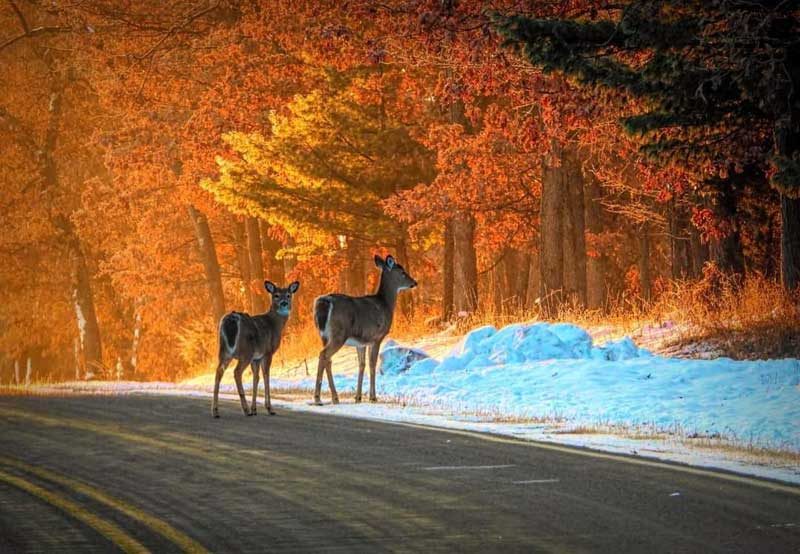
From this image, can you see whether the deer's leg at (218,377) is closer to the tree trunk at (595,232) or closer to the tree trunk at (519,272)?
the tree trunk at (595,232)

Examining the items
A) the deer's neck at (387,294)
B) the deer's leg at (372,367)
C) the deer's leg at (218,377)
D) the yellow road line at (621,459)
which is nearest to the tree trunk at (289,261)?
the deer's neck at (387,294)

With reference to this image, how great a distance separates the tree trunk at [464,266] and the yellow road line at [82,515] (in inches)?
997

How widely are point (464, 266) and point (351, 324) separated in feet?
57.0

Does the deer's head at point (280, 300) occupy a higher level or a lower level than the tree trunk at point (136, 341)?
lower

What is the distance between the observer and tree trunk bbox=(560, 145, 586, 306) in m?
37.5

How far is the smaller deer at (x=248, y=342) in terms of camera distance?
713 inches

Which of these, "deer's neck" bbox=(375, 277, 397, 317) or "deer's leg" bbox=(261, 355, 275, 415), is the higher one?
"deer's neck" bbox=(375, 277, 397, 317)

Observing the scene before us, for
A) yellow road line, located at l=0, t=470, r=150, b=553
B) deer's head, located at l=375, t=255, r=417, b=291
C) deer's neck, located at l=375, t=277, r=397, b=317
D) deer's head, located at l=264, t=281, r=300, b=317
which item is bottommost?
yellow road line, located at l=0, t=470, r=150, b=553

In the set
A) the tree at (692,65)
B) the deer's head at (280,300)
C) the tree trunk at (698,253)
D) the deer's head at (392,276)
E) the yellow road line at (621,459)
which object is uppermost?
the tree at (692,65)

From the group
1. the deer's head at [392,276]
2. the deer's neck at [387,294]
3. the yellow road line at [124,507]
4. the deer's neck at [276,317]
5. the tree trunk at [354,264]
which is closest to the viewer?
the yellow road line at [124,507]

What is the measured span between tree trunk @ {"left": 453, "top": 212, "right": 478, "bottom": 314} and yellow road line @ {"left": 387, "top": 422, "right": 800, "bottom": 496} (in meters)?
20.5

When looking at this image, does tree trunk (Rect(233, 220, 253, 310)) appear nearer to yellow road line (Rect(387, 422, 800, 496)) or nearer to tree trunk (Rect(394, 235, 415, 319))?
tree trunk (Rect(394, 235, 415, 319))

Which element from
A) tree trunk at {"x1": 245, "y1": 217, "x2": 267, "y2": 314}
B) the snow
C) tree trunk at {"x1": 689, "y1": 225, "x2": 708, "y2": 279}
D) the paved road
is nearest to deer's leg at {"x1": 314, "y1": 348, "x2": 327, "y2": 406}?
the snow

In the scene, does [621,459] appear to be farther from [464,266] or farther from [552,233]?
[464,266]
